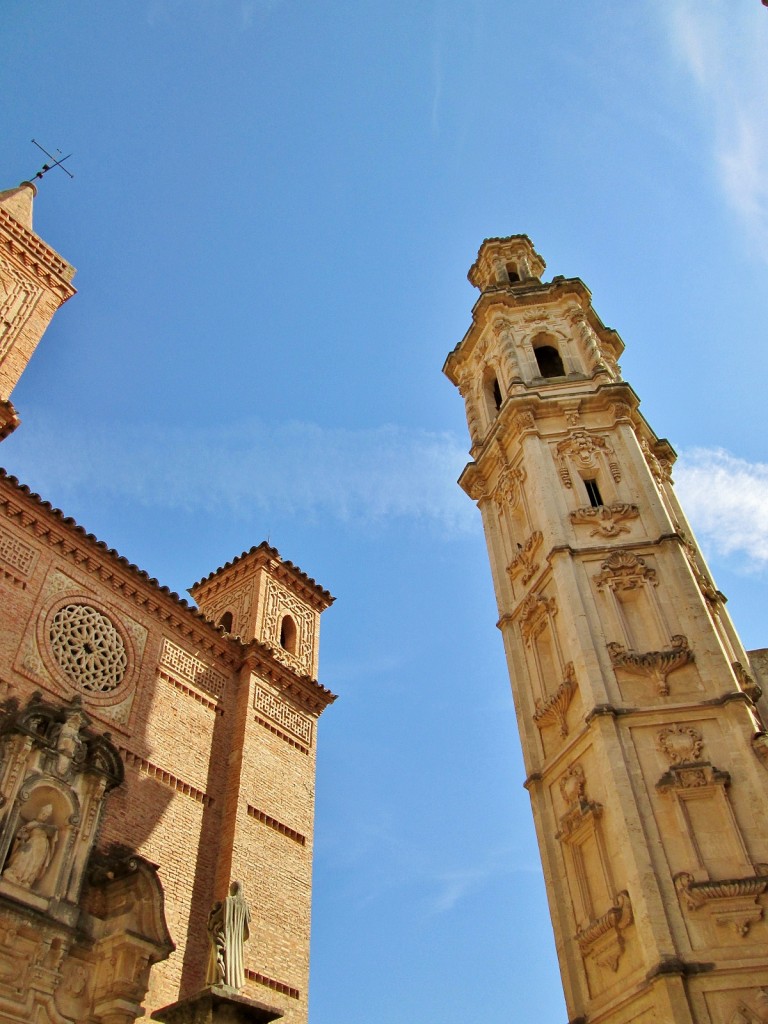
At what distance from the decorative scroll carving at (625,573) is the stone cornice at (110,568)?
23.1 ft

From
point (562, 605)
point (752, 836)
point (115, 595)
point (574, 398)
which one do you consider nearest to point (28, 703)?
point (115, 595)


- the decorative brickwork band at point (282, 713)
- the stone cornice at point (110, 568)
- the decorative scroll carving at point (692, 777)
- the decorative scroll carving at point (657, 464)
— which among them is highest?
the decorative scroll carving at point (657, 464)

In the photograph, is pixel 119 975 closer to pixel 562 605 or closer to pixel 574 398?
pixel 562 605

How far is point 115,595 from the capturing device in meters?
14.7

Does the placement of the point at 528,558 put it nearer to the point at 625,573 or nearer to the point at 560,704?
the point at 625,573

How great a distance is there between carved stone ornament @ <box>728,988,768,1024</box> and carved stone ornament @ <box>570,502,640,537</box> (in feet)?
23.9

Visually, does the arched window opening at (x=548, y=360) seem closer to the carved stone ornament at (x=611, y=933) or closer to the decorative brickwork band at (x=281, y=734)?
the decorative brickwork band at (x=281, y=734)

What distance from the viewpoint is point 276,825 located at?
47.3 feet

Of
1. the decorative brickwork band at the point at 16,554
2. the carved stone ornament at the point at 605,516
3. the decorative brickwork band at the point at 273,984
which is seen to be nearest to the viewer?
the decorative brickwork band at the point at 273,984

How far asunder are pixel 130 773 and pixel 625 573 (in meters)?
8.33

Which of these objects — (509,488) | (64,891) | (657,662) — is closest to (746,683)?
(657,662)

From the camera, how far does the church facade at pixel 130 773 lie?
10422 millimetres

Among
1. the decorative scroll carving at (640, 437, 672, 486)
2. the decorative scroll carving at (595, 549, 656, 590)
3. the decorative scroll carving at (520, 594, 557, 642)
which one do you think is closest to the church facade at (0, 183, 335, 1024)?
the decorative scroll carving at (520, 594, 557, 642)

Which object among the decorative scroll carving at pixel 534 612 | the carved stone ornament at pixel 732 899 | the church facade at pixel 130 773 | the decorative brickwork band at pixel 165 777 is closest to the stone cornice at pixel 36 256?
the church facade at pixel 130 773
